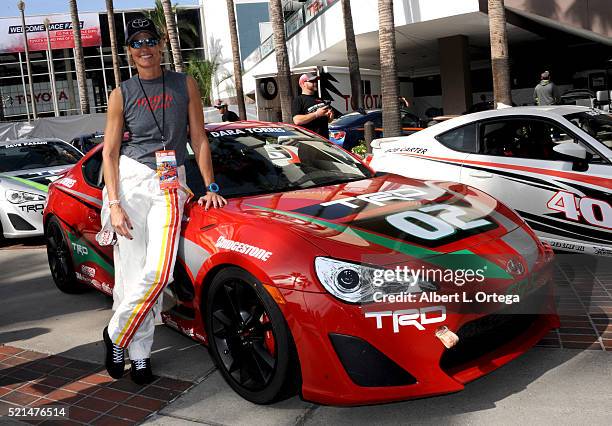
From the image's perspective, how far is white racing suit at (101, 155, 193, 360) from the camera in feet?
11.2

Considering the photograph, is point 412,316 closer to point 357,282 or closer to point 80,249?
point 357,282

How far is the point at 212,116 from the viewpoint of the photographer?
21578 millimetres

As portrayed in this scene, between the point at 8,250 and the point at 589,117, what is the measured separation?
22.3 feet

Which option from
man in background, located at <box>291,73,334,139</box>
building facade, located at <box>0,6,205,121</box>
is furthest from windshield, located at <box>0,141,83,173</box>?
building facade, located at <box>0,6,205,121</box>

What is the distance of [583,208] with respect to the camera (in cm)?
494

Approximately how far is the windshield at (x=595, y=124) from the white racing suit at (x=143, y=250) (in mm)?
3373

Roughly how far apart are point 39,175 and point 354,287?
21.5 feet

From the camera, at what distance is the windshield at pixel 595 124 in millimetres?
5180

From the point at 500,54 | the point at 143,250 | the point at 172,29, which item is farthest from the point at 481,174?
the point at 172,29

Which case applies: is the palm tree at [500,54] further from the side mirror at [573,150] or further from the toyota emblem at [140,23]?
the toyota emblem at [140,23]

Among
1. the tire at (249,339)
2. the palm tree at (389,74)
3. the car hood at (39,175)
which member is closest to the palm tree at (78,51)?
the palm tree at (389,74)

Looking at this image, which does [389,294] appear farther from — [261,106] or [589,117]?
[261,106]

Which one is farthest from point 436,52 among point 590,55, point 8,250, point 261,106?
point 8,250

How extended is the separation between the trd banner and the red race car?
4250 cm
